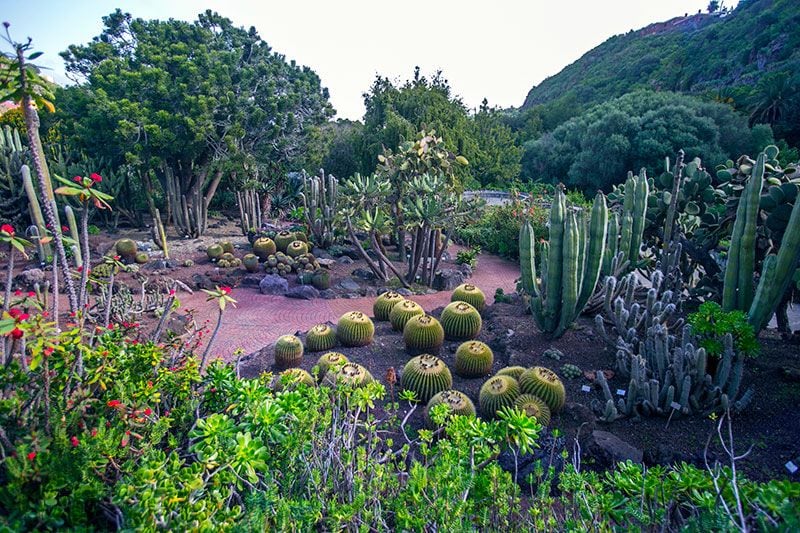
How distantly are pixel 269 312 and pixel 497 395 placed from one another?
4.96 meters

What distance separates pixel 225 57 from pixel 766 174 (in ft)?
44.2

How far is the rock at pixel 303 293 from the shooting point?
872cm

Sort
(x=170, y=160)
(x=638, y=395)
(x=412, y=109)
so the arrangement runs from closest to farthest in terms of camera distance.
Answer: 1. (x=638, y=395)
2. (x=170, y=160)
3. (x=412, y=109)

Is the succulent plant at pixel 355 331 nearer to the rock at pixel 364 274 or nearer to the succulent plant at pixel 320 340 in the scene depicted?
the succulent plant at pixel 320 340

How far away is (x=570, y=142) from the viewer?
1011 inches

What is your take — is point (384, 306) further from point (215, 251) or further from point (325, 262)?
point (215, 251)

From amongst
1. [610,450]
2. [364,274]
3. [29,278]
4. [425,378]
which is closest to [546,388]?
[610,450]

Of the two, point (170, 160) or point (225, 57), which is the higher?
point (225, 57)

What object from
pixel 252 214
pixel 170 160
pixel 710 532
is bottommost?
pixel 710 532

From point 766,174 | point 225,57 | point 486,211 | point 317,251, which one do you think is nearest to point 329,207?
point 317,251

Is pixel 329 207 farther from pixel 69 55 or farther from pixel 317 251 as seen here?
pixel 69 55

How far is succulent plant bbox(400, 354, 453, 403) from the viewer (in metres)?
4.49

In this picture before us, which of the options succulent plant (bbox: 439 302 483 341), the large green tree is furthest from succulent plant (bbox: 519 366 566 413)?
the large green tree

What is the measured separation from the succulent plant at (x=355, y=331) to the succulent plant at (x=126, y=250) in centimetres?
688
